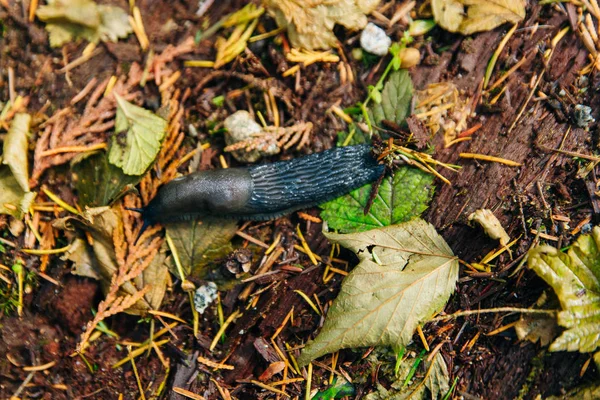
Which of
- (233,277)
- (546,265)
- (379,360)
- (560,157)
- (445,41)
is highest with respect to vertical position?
(445,41)

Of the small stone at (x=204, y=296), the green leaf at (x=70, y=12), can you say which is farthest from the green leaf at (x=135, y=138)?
the small stone at (x=204, y=296)

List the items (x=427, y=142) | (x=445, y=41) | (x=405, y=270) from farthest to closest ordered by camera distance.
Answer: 1. (x=445, y=41)
2. (x=427, y=142)
3. (x=405, y=270)

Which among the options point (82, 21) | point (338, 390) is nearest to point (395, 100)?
point (338, 390)

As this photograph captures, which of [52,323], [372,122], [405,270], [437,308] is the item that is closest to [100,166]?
[52,323]

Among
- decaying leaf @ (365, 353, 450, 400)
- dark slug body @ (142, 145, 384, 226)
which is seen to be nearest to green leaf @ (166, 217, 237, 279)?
dark slug body @ (142, 145, 384, 226)

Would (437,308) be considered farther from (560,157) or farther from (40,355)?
(40,355)

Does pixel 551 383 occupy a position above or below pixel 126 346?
above
